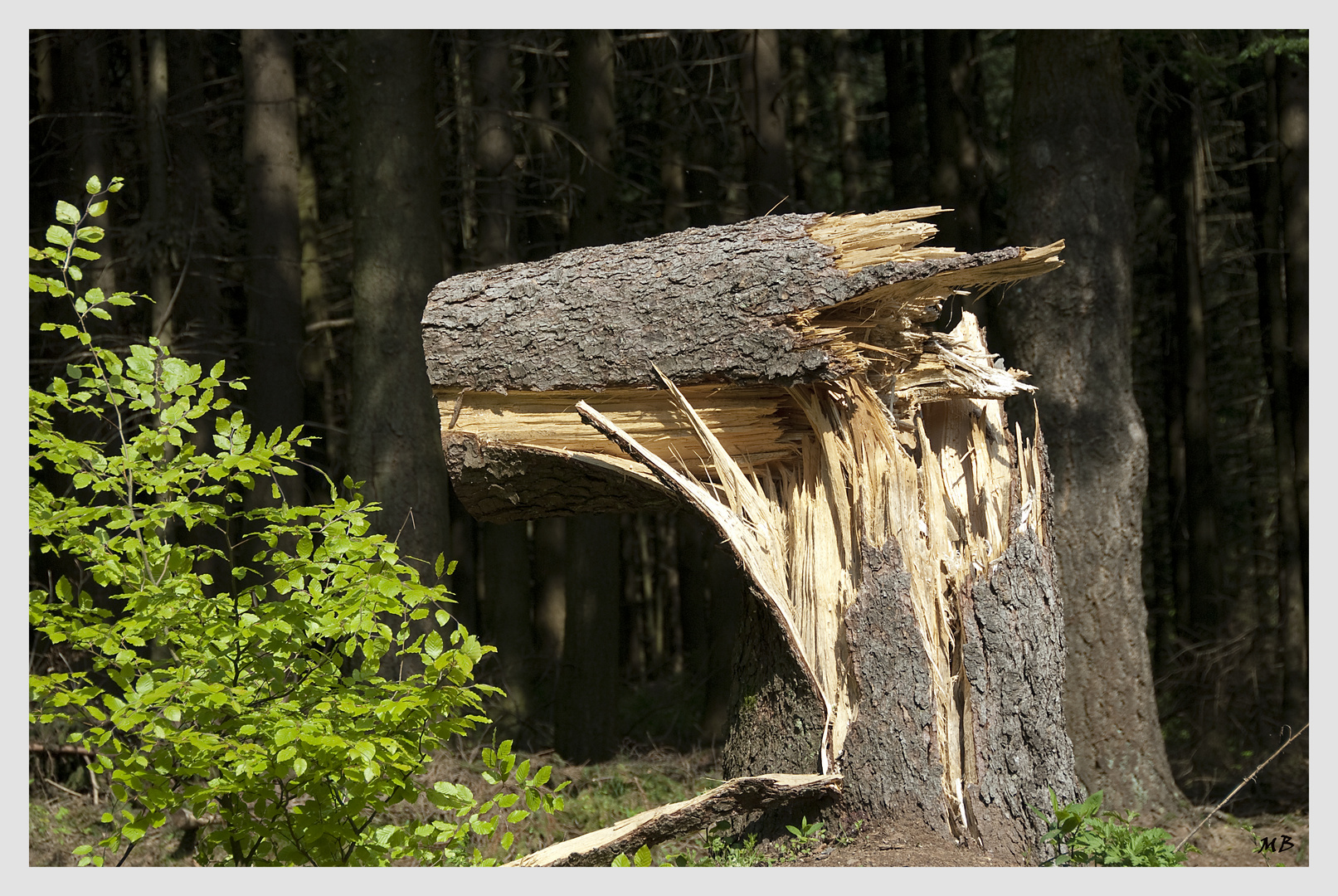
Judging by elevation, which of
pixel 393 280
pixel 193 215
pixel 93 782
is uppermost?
pixel 193 215

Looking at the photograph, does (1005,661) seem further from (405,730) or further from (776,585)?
(405,730)

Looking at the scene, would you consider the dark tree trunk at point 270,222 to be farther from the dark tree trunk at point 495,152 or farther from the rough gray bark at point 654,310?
the rough gray bark at point 654,310

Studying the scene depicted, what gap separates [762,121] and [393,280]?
427 centimetres

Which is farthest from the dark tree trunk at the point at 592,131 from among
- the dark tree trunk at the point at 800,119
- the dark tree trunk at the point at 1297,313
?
the dark tree trunk at the point at 1297,313

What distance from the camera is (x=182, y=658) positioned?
3.43 m

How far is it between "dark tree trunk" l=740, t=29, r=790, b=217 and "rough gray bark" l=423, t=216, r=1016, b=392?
5157 millimetres

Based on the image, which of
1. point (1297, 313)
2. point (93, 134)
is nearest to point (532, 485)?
point (93, 134)

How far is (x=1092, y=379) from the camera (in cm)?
665

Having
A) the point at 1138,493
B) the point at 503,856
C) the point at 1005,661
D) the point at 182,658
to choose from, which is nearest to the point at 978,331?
the point at 1005,661

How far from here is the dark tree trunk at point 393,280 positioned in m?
6.76

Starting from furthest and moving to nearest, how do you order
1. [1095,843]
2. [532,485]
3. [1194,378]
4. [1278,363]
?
1. [1194,378]
2. [1278,363]
3. [532,485]
4. [1095,843]

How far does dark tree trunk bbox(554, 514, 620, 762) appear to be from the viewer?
957cm

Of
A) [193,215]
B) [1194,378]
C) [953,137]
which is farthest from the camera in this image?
[1194,378]

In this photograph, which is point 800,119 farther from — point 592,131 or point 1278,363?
point 1278,363
